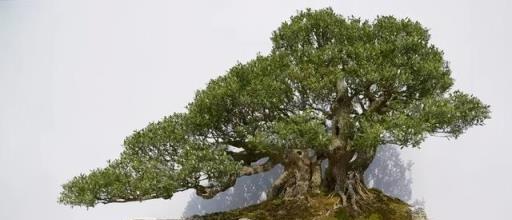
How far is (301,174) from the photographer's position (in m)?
11.9

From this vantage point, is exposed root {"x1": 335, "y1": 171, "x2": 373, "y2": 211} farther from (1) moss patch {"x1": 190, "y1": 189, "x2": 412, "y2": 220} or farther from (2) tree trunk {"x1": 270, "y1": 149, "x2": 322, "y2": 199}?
(2) tree trunk {"x1": 270, "y1": 149, "x2": 322, "y2": 199}

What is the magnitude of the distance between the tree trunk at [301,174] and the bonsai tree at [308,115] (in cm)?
3

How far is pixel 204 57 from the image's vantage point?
15.9 metres

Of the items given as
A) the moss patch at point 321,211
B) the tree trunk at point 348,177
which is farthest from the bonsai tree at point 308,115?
the moss patch at point 321,211

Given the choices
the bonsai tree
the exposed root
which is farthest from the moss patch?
the bonsai tree

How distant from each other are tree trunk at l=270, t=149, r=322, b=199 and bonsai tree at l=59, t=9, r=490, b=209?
0.03 meters

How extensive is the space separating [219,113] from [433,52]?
158 inches

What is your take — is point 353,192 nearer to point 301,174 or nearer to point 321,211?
point 321,211

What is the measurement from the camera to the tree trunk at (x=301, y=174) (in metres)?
11.9

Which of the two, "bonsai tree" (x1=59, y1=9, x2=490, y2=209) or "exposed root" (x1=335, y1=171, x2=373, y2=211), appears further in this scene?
"exposed root" (x1=335, y1=171, x2=373, y2=211)

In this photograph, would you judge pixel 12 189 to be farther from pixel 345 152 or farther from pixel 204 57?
pixel 345 152

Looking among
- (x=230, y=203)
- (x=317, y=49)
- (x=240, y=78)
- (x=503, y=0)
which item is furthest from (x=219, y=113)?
(x=503, y=0)

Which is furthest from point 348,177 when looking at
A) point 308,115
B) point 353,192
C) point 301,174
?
point 308,115

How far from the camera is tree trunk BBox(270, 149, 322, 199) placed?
39.0ft
